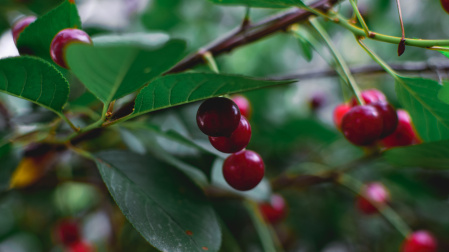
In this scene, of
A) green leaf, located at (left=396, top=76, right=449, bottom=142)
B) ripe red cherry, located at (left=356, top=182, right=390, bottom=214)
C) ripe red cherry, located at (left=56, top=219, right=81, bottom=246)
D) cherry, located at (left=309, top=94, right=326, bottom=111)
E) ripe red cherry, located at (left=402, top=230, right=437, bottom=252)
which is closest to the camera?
green leaf, located at (left=396, top=76, right=449, bottom=142)

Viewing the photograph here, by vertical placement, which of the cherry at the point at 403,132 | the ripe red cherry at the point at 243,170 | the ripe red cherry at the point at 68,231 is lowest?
the ripe red cherry at the point at 68,231

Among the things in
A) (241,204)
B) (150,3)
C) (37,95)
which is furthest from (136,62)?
(150,3)

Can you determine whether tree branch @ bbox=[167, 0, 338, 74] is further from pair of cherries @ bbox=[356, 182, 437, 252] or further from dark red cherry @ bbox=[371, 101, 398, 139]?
pair of cherries @ bbox=[356, 182, 437, 252]

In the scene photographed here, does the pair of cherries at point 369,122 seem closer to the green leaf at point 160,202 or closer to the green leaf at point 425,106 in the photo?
the green leaf at point 425,106

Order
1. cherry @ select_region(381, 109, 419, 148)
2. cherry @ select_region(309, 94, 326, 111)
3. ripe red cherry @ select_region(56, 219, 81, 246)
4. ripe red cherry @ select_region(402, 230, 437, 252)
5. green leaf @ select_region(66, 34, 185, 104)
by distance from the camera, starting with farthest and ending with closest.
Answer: cherry @ select_region(309, 94, 326, 111) < ripe red cherry @ select_region(56, 219, 81, 246) < ripe red cherry @ select_region(402, 230, 437, 252) < cherry @ select_region(381, 109, 419, 148) < green leaf @ select_region(66, 34, 185, 104)

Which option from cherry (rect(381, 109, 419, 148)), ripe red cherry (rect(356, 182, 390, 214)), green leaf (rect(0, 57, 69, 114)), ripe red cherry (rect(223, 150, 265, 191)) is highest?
green leaf (rect(0, 57, 69, 114))

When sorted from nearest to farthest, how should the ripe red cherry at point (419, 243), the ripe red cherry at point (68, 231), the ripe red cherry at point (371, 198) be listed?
the ripe red cherry at point (419, 243), the ripe red cherry at point (371, 198), the ripe red cherry at point (68, 231)

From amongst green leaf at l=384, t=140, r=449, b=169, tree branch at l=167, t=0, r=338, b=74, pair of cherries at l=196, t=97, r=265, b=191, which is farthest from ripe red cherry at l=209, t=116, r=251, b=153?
green leaf at l=384, t=140, r=449, b=169

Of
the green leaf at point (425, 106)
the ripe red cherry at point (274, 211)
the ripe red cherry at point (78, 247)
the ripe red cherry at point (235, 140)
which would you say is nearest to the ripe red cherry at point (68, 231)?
the ripe red cherry at point (78, 247)
